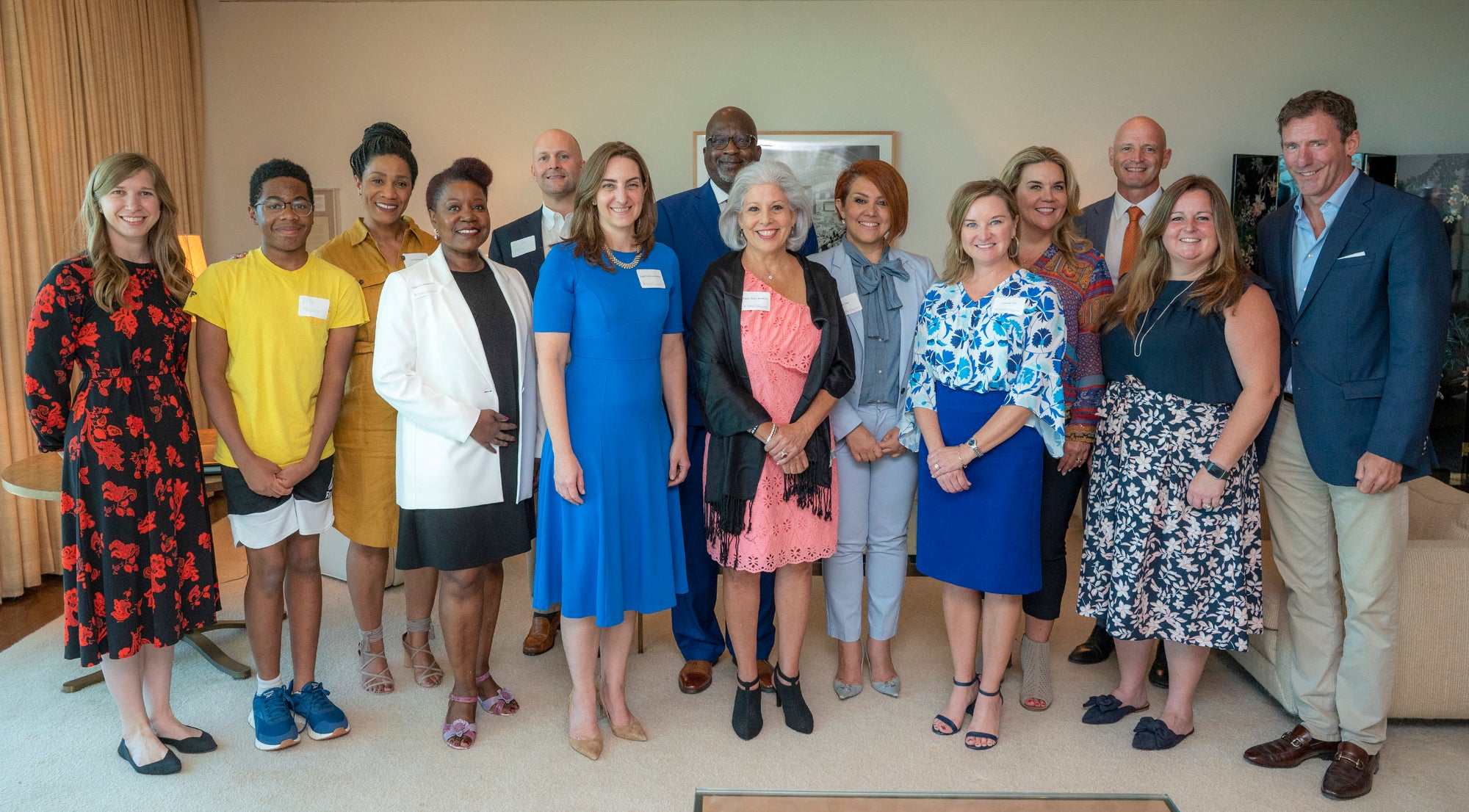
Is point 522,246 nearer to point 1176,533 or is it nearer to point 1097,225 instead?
point 1097,225

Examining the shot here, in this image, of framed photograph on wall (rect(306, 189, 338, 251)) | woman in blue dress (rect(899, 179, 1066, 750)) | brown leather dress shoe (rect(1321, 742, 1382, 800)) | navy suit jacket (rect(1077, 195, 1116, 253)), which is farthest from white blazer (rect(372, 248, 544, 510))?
framed photograph on wall (rect(306, 189, 338, 251))

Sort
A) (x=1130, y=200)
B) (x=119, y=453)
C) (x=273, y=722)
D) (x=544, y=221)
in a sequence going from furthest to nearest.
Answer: (x=544, y=221) → (x=1130, y=200) → (x=273, y=722) → (x=119, y=453)

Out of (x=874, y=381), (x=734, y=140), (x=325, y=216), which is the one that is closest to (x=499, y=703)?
(x=874, y=381)

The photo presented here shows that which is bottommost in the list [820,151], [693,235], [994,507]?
[994,507]

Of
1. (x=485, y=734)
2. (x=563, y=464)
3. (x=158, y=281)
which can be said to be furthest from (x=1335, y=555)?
(x=158, y=281)

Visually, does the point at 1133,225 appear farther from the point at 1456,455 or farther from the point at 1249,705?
the point at 1456,455

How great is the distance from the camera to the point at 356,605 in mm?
3340

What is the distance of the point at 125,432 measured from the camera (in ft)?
8.54

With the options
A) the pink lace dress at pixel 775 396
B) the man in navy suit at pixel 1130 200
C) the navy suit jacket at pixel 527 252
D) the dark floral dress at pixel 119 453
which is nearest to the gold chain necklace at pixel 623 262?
the pink lace dress at pixel 775 396

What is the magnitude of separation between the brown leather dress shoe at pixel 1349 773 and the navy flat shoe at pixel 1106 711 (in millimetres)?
585

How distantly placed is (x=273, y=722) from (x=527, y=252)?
1.85 meters

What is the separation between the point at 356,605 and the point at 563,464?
120cm

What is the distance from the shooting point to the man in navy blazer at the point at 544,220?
3.59m

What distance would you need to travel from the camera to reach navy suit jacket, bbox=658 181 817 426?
132 inches
